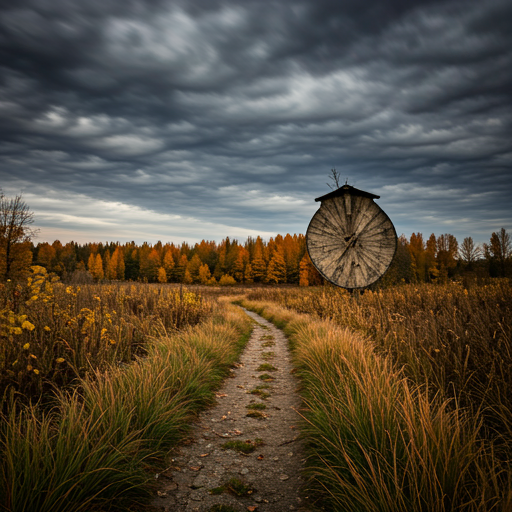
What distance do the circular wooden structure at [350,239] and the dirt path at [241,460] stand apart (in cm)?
616

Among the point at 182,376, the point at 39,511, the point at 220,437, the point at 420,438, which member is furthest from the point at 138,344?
the point at 420,438

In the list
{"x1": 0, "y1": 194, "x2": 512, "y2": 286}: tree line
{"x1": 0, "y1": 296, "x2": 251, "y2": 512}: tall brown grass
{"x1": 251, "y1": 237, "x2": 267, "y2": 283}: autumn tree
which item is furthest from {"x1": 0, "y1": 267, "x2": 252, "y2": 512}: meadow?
{"x1": 251, "y1": 237, "x2": 267, "y2": 283}: autumn tree

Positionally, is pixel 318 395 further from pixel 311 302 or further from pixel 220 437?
pixel 311 302

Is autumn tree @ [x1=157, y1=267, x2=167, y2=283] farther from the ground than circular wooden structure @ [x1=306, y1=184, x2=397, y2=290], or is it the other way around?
circular wooden structure @ [x1=306, y1=184, x2=397, y2=290]

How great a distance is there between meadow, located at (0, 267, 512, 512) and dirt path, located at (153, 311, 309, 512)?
20cm

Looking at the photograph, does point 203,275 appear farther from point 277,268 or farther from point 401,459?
point 401,459

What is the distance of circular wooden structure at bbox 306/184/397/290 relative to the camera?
10.5 metres

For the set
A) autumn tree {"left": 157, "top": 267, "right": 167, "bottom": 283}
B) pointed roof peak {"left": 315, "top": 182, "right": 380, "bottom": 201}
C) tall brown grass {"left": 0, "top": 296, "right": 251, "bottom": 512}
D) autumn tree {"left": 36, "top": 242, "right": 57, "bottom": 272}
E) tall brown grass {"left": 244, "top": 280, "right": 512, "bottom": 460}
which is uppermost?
pointed roof peak {"left": 315, "top": 182, "right": 380, "bottom": 201}

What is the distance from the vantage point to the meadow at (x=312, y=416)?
6.65 feet

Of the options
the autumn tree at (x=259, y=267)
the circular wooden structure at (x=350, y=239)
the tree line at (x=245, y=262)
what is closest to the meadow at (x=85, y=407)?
the circular wooden structure at (x=350, y=239)

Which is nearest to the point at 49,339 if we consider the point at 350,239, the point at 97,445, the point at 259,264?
the point at 97,445

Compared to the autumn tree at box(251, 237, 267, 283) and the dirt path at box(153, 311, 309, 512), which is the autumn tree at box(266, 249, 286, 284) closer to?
the autumn tree at box(251, 237, 267, 283)

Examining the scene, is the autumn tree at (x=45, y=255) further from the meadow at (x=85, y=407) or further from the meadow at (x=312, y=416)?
the meadow at (x=312, y=416)

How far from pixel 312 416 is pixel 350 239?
8067 millimetres
